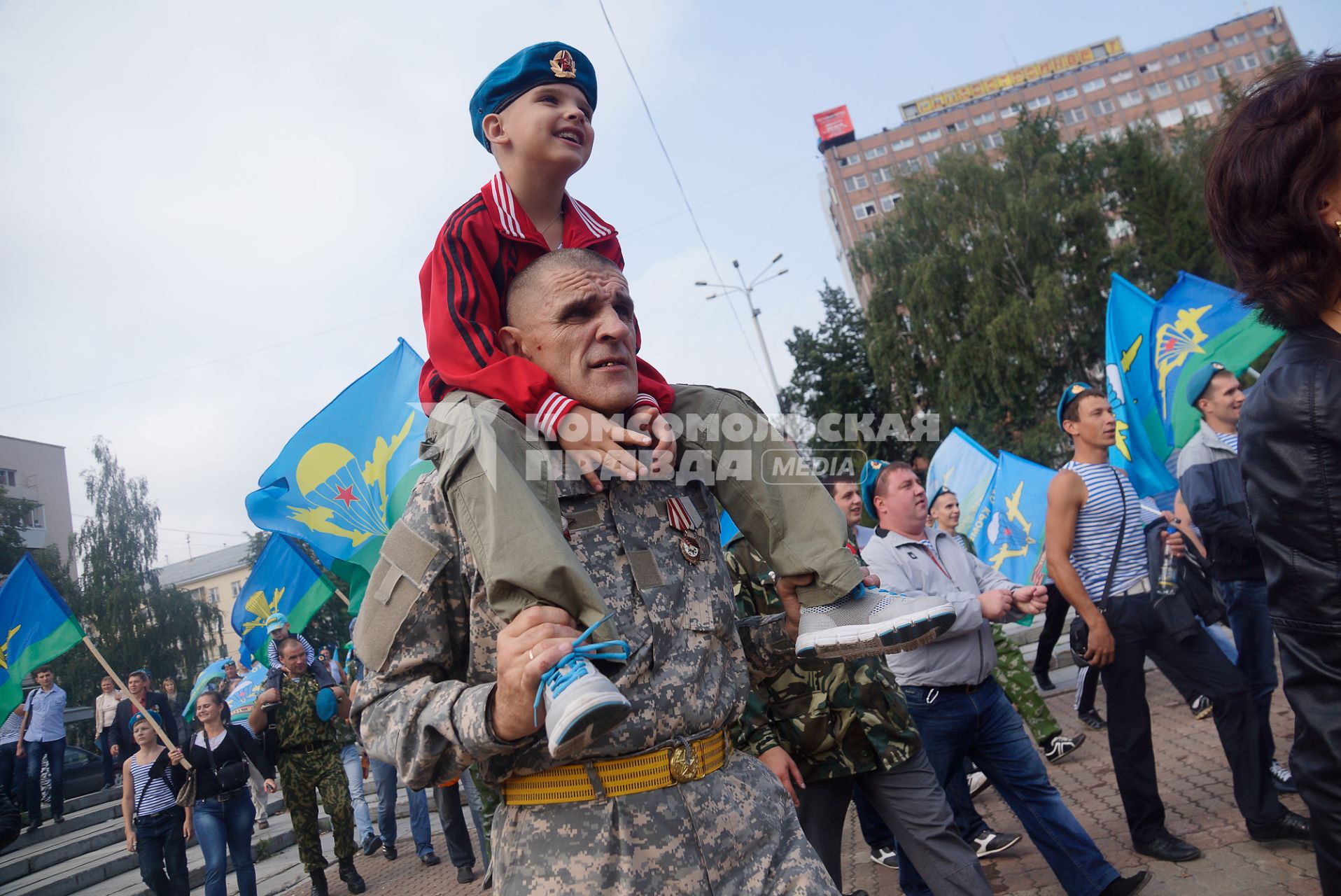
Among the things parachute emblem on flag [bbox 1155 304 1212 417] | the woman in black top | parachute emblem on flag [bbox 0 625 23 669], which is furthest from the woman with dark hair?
parachute emblem on flag [bbox 0 625 23 669]

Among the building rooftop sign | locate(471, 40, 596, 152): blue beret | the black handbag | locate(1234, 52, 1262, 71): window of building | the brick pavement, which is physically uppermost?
the building rooftop sign

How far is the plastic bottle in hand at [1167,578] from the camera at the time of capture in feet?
15.9

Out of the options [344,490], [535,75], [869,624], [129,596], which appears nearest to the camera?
[869,624]

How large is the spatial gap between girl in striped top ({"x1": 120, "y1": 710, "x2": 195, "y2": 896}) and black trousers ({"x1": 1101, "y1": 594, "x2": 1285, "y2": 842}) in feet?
26.7

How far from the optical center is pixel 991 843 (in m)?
5.79

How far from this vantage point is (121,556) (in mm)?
48781

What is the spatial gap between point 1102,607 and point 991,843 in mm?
1828

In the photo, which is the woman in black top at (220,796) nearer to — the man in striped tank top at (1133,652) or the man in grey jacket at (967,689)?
the man in grey jacket at (967,689)

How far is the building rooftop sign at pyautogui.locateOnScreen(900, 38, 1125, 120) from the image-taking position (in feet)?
294

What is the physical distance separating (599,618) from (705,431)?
79 centimetres

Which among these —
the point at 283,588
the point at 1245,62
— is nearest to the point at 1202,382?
the point at 283,588

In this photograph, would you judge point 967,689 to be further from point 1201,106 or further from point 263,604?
point 1201,106

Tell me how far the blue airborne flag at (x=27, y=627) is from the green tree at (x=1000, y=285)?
33319 mm

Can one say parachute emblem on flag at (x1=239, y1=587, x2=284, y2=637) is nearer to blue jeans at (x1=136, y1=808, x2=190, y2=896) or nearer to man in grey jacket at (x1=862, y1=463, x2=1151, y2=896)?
blue jeans at (x1=136, y1=808, x2=190, y2=896)
